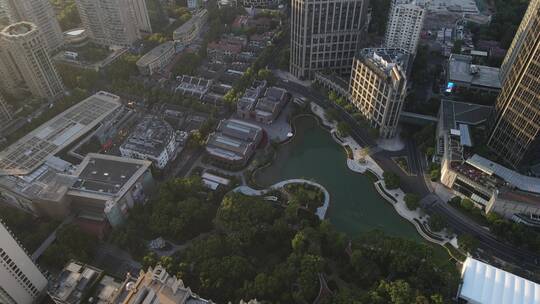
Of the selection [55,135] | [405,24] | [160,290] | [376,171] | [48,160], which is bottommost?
[376,171]

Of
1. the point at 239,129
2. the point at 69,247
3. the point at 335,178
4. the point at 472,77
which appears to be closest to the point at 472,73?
the point at 472,77

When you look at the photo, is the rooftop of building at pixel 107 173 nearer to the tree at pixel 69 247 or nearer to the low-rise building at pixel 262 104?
the tree at pixel 69 247

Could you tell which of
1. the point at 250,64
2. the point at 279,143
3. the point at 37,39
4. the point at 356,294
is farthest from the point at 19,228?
the point at 250,64

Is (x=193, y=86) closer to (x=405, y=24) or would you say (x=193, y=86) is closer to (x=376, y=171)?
(x=376, y=171)

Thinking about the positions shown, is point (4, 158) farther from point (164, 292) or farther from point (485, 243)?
point (485, 243)

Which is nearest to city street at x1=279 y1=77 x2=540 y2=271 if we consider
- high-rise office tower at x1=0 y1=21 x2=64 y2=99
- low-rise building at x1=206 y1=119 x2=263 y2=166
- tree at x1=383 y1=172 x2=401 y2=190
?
tree at x1=383 y1=172 x2=401 y2=190

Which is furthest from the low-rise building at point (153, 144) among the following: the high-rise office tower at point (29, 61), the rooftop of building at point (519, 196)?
the rooftop of building at point (519, 196)
